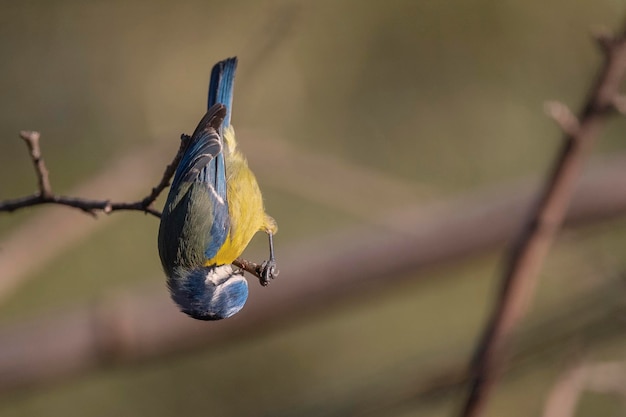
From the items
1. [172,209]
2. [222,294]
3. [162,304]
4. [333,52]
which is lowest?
[222,294]

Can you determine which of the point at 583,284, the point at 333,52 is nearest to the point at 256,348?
the point at 333,52

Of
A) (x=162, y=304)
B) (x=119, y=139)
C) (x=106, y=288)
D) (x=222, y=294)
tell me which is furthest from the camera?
(x=119, y=139)

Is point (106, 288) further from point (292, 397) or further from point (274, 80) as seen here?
point (274, 80)

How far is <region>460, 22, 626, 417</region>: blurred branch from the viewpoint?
8.35 ft

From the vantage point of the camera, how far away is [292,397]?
5.44 meters

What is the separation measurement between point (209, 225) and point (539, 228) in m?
0.99

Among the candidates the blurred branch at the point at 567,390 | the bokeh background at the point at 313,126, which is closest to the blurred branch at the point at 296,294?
the blurred branch at the point at 567,390

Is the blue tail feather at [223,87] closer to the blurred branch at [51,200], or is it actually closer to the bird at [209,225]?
the bird at [209,225]

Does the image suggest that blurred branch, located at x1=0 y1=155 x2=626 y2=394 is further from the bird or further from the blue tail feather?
the blue tail feather

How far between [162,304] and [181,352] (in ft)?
0.68

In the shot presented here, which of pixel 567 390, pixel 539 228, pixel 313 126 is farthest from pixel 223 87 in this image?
pixel 313 126

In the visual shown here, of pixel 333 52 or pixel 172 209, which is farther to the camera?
pixel 333 52

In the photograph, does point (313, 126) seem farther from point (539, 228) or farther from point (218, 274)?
point (218, 274)

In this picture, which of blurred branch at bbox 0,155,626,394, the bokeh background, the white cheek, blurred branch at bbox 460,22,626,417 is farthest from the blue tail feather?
the bokeh background
